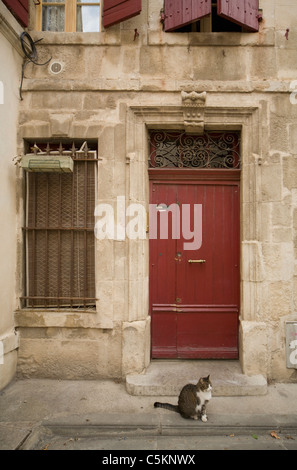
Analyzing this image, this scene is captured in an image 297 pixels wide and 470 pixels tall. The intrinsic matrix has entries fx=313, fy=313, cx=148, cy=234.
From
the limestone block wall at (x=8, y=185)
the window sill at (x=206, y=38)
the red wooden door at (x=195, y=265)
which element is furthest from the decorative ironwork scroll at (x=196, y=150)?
the limestone block wall at (x=8, y=185)

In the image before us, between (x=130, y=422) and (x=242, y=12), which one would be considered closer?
(x=130, y=422)

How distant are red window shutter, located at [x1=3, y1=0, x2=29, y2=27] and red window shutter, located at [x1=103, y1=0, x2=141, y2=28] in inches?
40.0

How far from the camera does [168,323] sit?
4289 mm

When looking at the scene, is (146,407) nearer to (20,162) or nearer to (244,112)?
(20,162)

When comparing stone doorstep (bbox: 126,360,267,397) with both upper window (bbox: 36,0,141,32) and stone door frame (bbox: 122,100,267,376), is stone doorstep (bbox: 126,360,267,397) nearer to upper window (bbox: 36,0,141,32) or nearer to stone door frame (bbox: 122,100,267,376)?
stone door frame (bbox: 122,100,267,376)

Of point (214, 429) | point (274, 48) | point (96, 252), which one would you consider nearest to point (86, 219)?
point (96, 252)

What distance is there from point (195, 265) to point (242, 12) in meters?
3.29

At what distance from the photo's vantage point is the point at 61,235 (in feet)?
13.6

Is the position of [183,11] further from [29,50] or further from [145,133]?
[29,50]

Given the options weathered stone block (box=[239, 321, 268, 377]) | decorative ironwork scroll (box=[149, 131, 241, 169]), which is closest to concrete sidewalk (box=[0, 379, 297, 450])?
weathered stone block (box=[239, 321, 268, 377])

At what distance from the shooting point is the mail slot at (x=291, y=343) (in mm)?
3896

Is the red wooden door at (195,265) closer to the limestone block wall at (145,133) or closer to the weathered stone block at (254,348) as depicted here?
the limestone block wall at (145,133)

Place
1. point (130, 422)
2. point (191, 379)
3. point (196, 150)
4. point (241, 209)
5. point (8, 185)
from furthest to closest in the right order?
point (196, 150) → point (241, 209) → point (8, 185) → point (191, 379) → point (130, 422)

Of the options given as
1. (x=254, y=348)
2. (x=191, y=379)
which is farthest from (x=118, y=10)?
(x=191, y=379)
